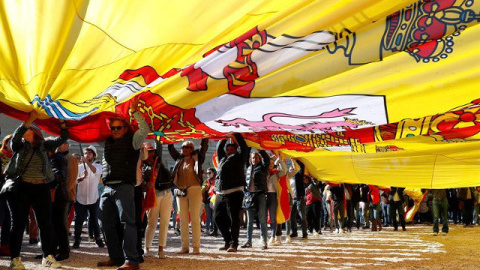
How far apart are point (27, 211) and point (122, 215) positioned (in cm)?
137

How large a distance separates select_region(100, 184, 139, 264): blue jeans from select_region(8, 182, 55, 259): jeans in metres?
0.83

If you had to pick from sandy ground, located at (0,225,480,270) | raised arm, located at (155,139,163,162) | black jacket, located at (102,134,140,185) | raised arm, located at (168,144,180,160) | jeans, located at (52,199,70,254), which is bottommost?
sandy ground, located at (0,225,480,270)

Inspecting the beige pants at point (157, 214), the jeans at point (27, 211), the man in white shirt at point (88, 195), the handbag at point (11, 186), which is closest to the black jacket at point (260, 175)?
the beige pants at point (157, 214)

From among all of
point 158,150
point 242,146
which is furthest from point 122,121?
point 242,146

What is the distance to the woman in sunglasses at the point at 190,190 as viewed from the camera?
330 inches

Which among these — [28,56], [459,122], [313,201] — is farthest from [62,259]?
[313,201]

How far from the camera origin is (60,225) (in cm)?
727

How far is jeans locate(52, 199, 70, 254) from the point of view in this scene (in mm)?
7195

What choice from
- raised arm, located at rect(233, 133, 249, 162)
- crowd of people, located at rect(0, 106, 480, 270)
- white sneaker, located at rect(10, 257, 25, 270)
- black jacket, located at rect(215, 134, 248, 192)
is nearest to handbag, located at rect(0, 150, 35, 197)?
crowd of people, located at rect(0, 106, 480, 270)

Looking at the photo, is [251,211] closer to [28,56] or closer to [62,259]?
[62,259]

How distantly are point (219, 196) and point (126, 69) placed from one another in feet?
18.7

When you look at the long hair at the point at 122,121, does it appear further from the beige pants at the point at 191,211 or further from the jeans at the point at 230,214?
the jeans at the point at 230,214

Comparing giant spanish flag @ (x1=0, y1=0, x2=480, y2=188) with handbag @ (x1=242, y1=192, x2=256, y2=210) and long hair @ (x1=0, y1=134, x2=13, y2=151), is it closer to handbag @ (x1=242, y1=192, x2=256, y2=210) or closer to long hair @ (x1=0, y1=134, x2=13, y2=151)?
long hair @ (x1=0, y1=134, x2=13, y2=151)

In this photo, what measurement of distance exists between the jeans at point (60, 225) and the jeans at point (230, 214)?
8.91 ft
